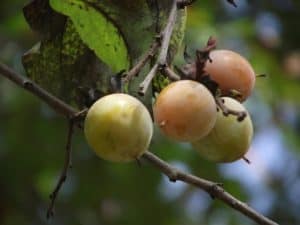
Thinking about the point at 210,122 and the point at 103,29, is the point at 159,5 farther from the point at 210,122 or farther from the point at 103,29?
the point at 210,122

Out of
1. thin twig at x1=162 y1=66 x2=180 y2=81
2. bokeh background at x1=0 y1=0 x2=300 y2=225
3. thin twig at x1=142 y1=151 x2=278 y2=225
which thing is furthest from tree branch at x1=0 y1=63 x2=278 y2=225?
bokeh background at x1=0 y1=0 x2=300 y2=225

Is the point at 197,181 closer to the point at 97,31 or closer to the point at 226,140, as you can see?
the point at 226,140

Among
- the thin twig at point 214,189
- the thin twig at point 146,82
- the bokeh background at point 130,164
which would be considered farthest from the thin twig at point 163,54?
the bokeh background at point 130,164

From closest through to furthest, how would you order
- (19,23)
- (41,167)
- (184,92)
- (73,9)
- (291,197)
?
(184,92) → (73,9) → (19,23) → (41,167) → (291,197)

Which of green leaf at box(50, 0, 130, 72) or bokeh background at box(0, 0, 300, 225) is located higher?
green leaf at box(50, 0, 130, 72)

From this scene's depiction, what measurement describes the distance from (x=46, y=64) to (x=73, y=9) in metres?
0.09

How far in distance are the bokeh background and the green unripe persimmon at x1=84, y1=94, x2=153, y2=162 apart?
1.12 metres

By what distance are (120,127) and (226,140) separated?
0.13m

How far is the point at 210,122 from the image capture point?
810 millimetres

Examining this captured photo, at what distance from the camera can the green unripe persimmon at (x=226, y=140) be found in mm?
861

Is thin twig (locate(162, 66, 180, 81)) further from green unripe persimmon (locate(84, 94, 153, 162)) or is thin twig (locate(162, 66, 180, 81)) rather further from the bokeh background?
the bokeh background

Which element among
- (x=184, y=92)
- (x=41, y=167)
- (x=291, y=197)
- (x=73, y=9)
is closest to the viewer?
(x=184, y=92)

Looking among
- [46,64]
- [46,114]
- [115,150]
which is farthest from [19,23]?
[115,150]

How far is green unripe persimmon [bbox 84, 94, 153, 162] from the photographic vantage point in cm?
79
